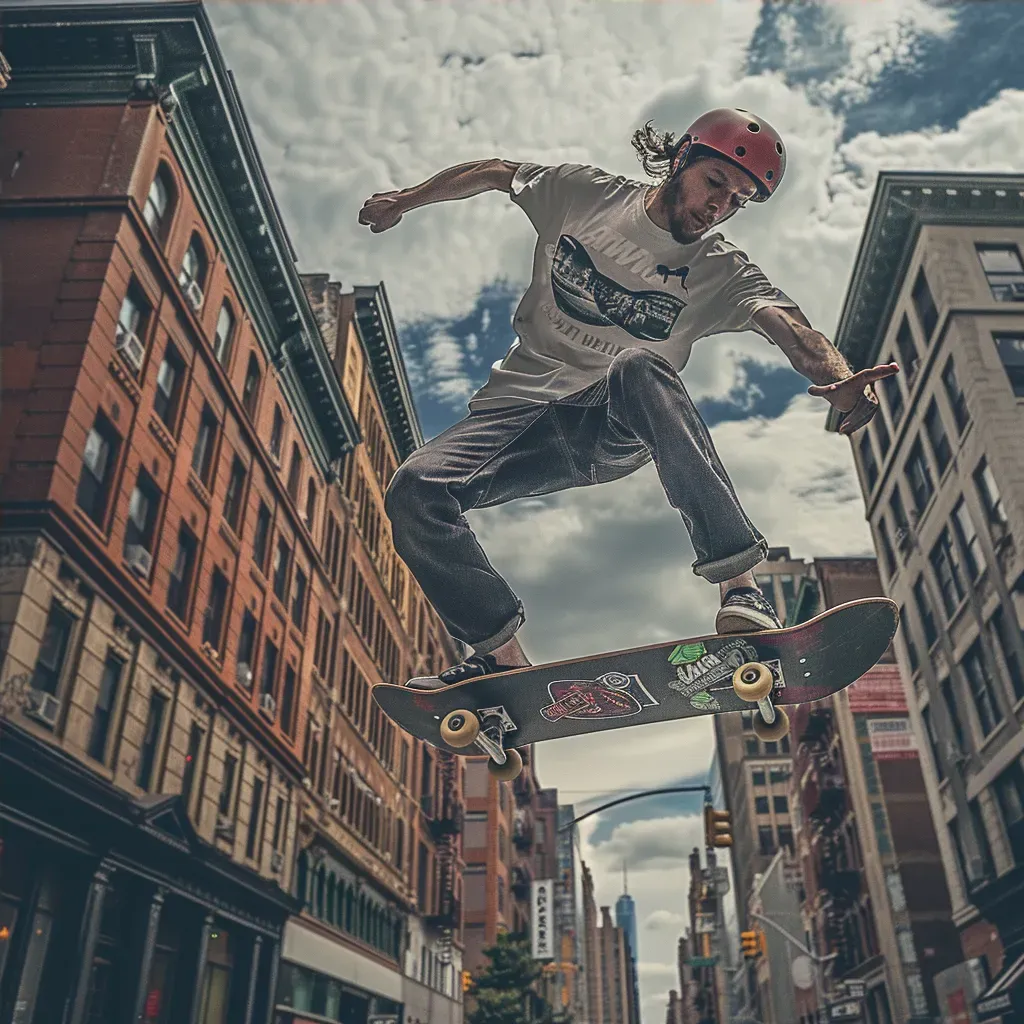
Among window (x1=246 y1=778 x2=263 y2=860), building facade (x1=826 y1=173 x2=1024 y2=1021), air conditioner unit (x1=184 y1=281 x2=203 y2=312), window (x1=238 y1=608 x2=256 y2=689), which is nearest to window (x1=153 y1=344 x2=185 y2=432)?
air conditioner unit (x1=184 y1=281 x2=203 y2=312)

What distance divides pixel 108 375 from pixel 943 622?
27101 mm

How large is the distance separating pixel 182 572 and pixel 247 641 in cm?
477

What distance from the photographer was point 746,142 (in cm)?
447

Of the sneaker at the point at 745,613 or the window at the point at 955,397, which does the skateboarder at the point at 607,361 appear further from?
the window at the point at 955,397

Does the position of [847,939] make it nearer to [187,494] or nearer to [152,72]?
[187,494]

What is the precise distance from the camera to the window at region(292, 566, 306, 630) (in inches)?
1156

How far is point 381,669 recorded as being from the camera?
39781 mm

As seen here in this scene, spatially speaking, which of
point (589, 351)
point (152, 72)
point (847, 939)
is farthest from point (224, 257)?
point (847, 939)

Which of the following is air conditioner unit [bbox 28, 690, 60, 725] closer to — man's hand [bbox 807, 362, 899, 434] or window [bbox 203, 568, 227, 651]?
window [bbox 203, 568, 227, 651]

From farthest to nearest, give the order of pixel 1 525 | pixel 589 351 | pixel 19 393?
pixel 19 393 → pixel 1 525 → pixel 589 351

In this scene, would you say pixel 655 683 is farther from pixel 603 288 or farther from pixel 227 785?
pixel 227 785

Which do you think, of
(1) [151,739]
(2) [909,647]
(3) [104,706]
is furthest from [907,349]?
(3) [104,706]

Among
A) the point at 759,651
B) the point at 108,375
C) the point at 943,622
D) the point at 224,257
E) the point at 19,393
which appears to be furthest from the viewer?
the point at 943,622

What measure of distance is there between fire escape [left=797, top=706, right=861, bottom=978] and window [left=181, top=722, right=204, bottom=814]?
3503 cm
